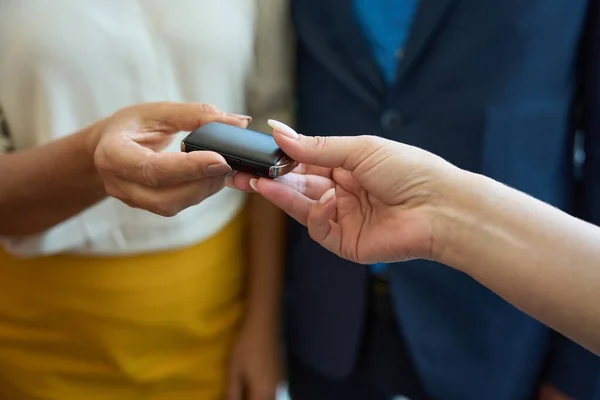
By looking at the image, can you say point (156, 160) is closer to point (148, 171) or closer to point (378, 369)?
point (148, 171)

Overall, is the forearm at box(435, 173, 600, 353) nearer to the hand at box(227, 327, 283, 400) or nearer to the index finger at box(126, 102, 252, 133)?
the index finger at box(126, 102, 252, 133)

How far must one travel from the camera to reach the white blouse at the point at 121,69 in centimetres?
68

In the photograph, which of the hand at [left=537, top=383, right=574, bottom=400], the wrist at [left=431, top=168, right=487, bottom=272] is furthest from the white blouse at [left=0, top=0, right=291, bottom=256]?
the hand at [left=537, top=383, right=574, bottom=400]

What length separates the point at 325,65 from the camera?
75 cm

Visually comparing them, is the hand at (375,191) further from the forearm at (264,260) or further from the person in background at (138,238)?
the forearm at (264,260)

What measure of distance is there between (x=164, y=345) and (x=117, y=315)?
3.3 inches

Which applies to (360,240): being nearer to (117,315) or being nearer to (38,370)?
(117,315)

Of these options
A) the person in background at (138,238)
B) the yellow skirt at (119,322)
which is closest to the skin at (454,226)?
the person in background at (138,238)

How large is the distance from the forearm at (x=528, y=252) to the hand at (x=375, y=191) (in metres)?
0.02

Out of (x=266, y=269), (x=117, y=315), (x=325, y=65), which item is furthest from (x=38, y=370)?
(x=325, y=65)

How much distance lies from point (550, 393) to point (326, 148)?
50 cm

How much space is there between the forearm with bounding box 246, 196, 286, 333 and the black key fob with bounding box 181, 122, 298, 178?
0.26 metres

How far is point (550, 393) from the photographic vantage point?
830 millimetres

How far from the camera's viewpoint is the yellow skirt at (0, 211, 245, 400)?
758 millimetres
